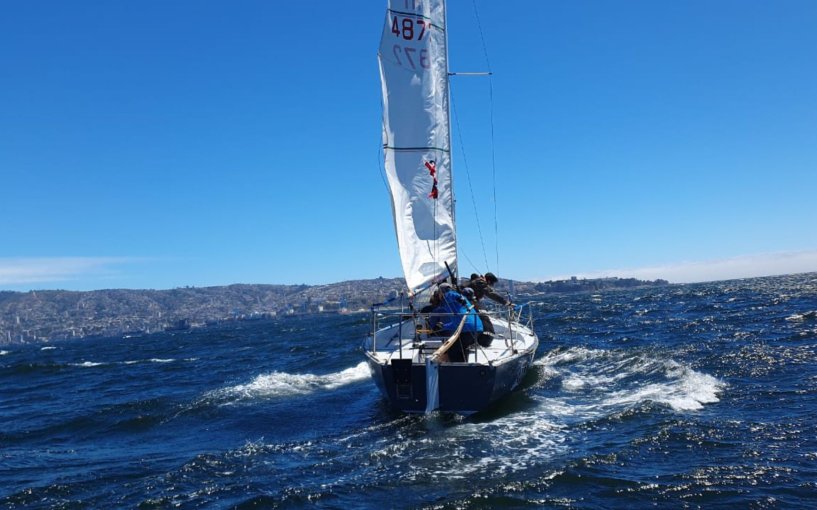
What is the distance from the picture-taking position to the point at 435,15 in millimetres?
15156

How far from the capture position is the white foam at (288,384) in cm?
1562

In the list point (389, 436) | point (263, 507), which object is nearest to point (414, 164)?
point (389, 436)

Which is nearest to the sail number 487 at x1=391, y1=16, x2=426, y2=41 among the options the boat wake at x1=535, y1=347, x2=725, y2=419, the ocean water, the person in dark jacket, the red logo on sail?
the red logo on sail

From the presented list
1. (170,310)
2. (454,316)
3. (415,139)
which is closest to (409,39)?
(415,139)

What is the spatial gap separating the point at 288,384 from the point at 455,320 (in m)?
6.89

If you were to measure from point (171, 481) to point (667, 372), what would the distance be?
36.9 ft

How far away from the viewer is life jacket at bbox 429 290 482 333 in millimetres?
11938

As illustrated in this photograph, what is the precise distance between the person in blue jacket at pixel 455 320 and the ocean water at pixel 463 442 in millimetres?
1359

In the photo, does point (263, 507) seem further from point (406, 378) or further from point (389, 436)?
point (406, 378)

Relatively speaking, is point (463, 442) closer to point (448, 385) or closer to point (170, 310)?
point (448, 385)

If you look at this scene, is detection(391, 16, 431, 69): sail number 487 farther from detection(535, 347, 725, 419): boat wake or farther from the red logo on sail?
detection(535, 347, 725, 419): boat wake

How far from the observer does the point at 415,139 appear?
14.6 meters

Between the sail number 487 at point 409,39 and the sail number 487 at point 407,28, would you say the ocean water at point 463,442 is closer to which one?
the sail number 487 at point 409,39

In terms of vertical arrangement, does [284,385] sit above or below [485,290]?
below
